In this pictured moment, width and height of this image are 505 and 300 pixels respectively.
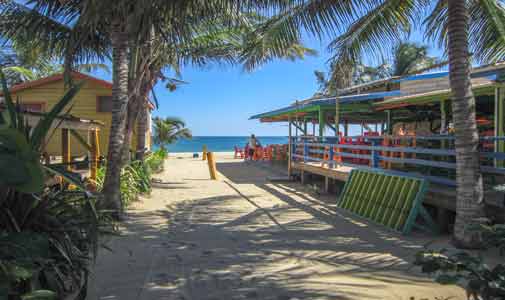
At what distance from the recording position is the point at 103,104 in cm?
1820

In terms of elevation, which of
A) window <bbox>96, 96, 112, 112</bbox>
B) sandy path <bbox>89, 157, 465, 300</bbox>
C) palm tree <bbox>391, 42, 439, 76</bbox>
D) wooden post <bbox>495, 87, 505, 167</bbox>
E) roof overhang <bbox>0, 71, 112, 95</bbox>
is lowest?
sandy path <bbox>89, 157, 465, 300</bbox>

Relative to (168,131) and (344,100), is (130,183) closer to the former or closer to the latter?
(344,100)

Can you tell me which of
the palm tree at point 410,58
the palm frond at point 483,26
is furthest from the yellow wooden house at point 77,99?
the palm tree at point 410,58

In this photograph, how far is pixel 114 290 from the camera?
420cm

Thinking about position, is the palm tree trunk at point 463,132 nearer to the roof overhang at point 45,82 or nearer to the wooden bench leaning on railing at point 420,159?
the wooden bench leaning on railing at point 420,159

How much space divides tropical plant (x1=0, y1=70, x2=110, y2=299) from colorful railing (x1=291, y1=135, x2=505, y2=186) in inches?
219

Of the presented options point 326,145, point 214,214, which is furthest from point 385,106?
point 214,214

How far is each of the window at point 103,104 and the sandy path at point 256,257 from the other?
10126mm

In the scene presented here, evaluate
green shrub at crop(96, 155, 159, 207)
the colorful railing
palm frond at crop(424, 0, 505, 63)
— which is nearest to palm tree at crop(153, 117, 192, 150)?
the colorful railing

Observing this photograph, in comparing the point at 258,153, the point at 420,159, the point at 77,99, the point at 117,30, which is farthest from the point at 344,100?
the point at 258,153

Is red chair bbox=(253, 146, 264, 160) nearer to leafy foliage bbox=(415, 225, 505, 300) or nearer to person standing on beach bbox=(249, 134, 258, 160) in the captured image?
person standing on beach bbox=(249, 134, 258, 160)

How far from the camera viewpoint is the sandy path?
13.6 feet

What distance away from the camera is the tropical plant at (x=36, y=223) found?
7.60 ft

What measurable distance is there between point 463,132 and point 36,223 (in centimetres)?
541
